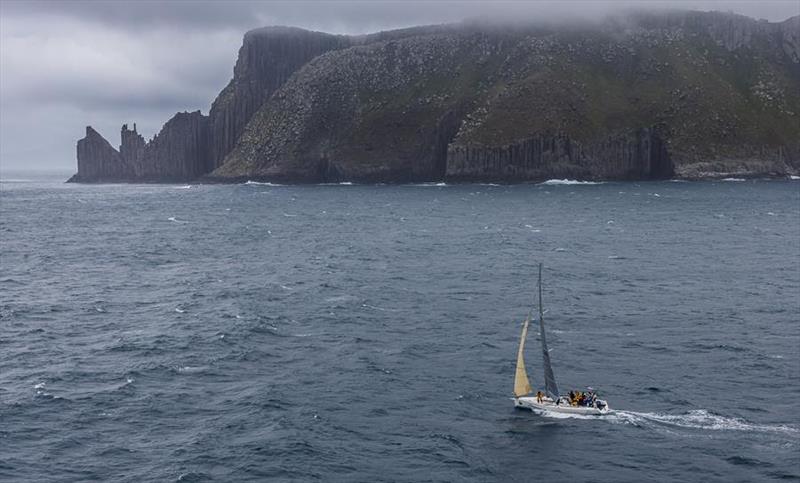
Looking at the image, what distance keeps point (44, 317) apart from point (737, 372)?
64.7m

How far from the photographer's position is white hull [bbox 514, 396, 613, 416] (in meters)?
57.1

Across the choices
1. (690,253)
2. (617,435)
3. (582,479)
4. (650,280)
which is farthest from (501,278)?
(582,479)

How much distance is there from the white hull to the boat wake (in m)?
0.20

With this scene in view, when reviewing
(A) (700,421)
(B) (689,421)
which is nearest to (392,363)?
(B) (689,421)

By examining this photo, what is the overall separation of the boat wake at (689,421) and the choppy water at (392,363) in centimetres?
19

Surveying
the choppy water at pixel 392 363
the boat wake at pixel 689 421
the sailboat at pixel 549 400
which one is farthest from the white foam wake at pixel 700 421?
the sailboat at pixel 549 400

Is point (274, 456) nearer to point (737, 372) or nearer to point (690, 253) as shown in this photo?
point (737, 372)

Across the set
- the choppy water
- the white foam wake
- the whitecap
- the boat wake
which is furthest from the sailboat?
the whitecap

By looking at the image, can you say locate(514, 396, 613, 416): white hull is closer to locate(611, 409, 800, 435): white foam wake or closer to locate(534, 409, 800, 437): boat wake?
locate(534, 409, 800, 437): boat wake

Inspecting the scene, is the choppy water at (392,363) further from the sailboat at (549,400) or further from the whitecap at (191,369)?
the sailboat at (549,400)

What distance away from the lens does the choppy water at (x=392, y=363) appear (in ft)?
165

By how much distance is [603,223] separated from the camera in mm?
164125

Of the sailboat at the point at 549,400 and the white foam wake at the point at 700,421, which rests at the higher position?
the sailboat at the point at 549,400

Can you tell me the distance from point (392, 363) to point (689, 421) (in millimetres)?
23223
